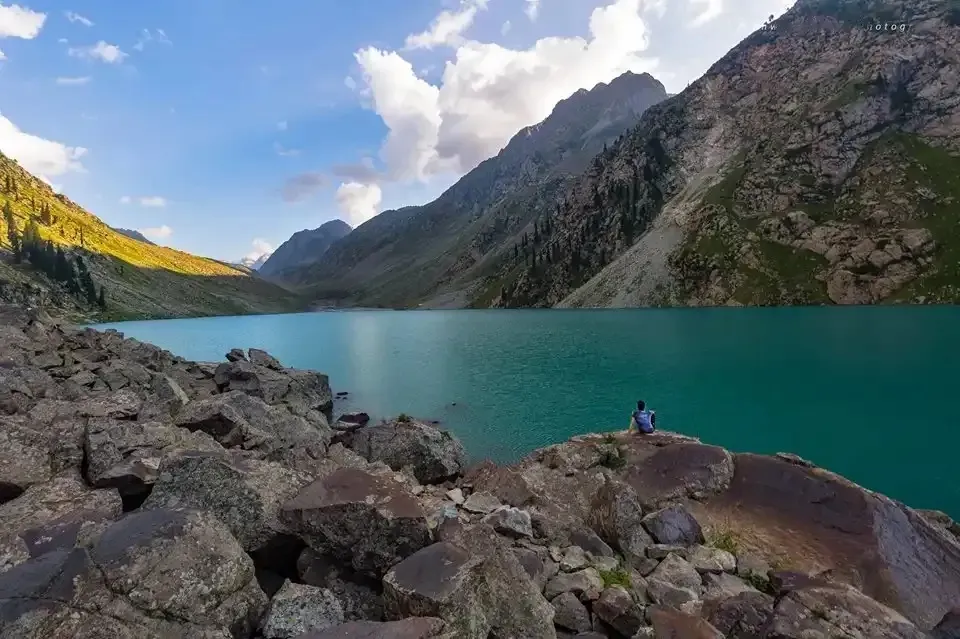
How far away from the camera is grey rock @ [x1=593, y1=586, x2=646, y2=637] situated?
10.1 meters

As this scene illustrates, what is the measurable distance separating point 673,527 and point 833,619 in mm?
6044

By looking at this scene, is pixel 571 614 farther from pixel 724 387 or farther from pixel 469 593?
pixel 724 387

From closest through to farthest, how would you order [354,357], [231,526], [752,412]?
[231,526], [752,412], [354,357]

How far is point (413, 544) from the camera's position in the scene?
1038 cm

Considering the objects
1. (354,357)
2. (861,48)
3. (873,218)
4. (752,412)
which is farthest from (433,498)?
(861,48)

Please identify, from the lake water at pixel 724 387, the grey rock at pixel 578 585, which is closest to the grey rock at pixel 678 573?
the grey rock at pixel 578 585

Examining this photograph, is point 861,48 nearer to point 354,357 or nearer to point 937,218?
point 937,218

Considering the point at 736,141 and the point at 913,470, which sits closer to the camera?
the point at 913,470

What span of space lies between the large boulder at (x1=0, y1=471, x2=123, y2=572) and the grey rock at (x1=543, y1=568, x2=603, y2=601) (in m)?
9.43

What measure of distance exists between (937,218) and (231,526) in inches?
7238

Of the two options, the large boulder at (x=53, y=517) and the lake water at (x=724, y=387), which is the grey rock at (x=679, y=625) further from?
the lake water at (x=724, y=387)

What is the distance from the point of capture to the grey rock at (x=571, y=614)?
1017 cm

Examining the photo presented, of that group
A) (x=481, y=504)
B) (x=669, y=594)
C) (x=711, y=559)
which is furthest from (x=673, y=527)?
(x=481, y=504)

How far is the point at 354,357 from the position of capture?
90.2 m
